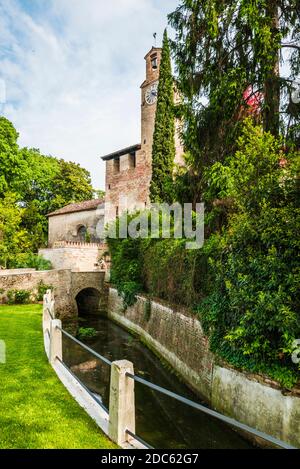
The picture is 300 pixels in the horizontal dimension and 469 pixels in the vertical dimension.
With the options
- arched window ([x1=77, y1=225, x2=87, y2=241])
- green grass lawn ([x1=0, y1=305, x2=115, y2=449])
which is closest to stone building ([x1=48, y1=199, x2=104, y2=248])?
arched window ([x1=77, y1=225, x2=87, y2=241])

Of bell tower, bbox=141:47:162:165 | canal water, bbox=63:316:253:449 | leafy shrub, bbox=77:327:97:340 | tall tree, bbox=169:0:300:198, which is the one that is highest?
bell tower, bbox=141:47:162:165

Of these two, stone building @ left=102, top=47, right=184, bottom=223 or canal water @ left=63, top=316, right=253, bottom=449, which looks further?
stone building @ left=102, top=47, right=184, bottom=223

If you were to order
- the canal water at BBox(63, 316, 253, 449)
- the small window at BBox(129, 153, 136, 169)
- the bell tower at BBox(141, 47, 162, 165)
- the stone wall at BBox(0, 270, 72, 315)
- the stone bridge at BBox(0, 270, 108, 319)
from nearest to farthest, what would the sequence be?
the canal water at BBox(63, 316, 253, 449), the stone wall at BBox(0, 270, 72, 315), the stone bridge at BBox(0, 270, 108, 319), the bell tower at BBox(141, 47, 162, 165), the small window at BBox(129, 153, 136, 169)

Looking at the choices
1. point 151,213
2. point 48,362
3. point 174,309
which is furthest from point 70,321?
point 48,362

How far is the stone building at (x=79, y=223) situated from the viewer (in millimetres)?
33062

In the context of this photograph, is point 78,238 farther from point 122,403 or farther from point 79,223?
point 122,403

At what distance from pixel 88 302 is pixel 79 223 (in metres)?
12.6

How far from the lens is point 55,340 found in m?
7.09

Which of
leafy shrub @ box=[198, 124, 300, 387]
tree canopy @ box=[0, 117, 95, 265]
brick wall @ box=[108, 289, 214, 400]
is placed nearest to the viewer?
leafy shrub @ box=[198, 124, 300, 387]

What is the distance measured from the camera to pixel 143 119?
29.3 metres

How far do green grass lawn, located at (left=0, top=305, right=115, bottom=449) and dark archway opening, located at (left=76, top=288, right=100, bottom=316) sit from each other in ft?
45.6

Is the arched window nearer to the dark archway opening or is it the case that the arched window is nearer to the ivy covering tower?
the dark archway opening

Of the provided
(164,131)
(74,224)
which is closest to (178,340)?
(164,131)

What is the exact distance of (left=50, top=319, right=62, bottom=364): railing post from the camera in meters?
7.02
